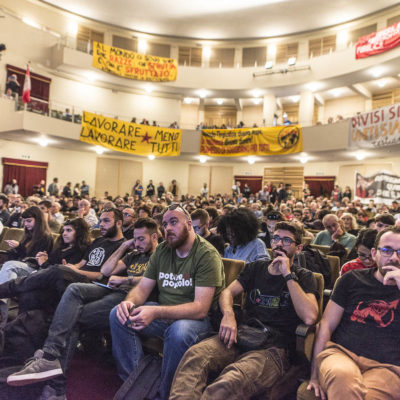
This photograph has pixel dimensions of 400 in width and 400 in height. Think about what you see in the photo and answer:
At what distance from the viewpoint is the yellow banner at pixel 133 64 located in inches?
591

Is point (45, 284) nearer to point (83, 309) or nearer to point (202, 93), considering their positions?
point (83, 309)

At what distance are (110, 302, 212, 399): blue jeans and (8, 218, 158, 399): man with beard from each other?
0.35 m

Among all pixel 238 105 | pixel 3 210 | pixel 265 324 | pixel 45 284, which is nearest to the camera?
pixel 265 324

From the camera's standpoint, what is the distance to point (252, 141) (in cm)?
1427

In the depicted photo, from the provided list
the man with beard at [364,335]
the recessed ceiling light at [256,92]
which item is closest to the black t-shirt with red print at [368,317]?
the man with beard at [364,335]

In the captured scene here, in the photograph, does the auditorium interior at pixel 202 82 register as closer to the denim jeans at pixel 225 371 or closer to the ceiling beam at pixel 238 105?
the ceiling beam at pixel 238 105

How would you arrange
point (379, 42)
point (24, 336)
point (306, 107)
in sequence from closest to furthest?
point (24, 336), point (379, 42), point (306, 107)

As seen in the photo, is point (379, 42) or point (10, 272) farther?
point (379, 42)

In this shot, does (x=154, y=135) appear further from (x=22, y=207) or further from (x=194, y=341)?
(x=194, y=341)

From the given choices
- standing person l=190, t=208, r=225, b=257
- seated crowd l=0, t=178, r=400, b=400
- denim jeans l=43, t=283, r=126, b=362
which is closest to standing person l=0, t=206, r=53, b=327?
seated crowd l=0, t=178, r=400, b=400

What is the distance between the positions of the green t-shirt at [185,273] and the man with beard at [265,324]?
174mm

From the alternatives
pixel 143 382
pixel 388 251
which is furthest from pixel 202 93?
pixel 143 382

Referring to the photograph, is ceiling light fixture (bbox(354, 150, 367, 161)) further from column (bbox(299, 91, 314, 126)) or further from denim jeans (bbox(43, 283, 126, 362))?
denim jeans (bbox(43, 283, 126, 362))

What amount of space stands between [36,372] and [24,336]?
57 centimetres
